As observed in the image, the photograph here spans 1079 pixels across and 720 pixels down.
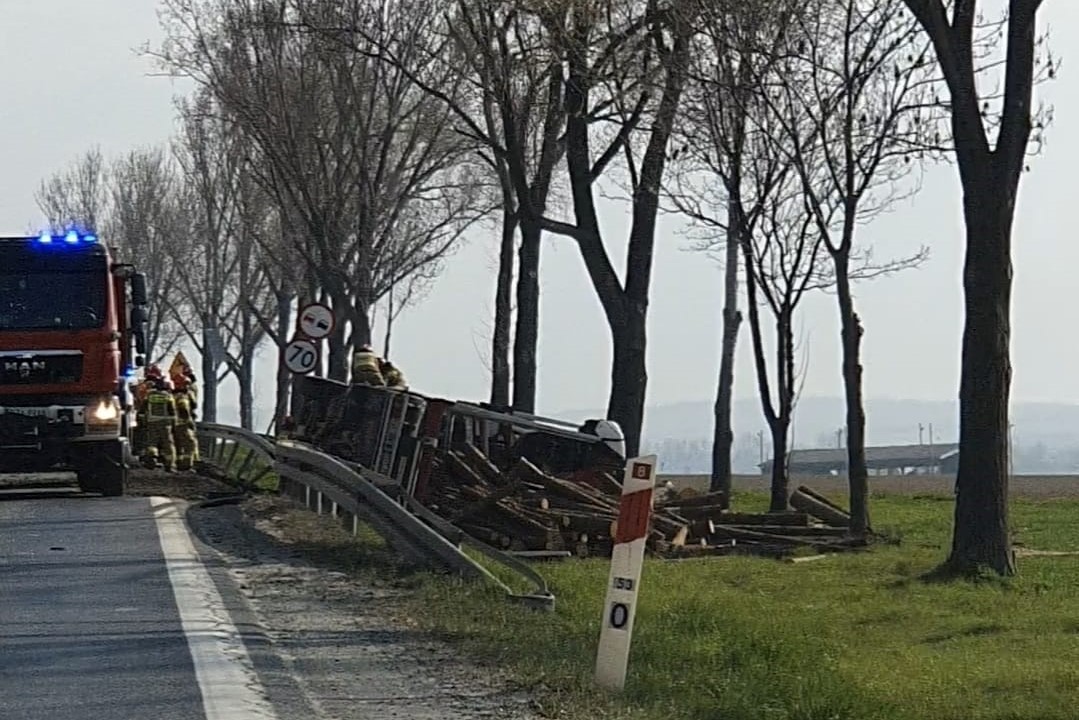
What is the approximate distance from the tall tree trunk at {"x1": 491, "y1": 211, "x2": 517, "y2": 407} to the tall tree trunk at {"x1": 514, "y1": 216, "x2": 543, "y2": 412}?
5453mm

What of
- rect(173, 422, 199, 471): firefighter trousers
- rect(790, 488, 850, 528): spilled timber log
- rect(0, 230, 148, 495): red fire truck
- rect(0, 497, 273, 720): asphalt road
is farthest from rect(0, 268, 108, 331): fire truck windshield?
rect(790, 488, 850, 528): spilled timber log

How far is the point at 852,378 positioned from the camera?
22.6 meters

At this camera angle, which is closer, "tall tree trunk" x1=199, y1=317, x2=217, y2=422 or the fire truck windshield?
the fire truck windshield

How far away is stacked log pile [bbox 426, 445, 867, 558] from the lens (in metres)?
18.4

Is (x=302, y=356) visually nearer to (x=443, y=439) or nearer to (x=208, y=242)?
(x=443, y=439)

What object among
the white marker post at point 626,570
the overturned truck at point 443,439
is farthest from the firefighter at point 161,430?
the white marker post at point 626,570

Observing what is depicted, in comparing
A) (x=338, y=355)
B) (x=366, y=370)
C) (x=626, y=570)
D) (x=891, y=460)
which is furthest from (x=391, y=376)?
(x=891, y=460)

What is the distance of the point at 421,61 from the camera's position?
33.0 metres

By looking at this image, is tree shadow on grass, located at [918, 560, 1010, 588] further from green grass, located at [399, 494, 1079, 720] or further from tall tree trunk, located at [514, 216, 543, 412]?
tall tree trunk, located at [514, 216, 543, 412]

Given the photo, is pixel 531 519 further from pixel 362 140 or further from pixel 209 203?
pixel 209 203

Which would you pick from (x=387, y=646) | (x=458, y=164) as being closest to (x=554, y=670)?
(x=387, y=646)

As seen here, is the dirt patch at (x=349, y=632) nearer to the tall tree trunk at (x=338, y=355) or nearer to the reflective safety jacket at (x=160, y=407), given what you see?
the reflective safety jacket at (x=160, y=407)

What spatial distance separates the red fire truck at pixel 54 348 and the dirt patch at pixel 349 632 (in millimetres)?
4612

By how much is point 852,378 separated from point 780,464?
4263 mm
